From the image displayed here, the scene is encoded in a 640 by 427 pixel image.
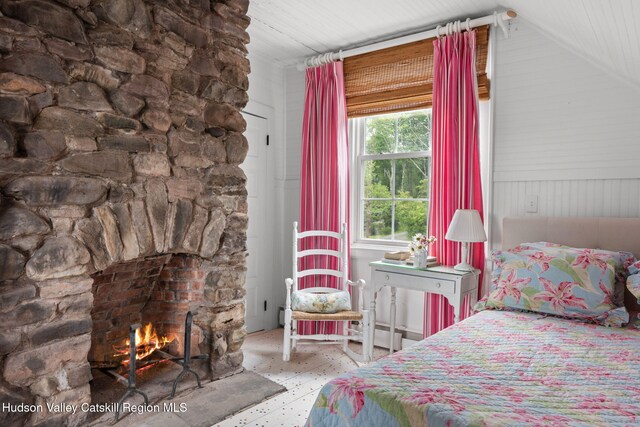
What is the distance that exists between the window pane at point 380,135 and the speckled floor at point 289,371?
1.71m

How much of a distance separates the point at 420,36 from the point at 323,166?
4.30 feet

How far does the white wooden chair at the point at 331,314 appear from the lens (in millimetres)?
3217

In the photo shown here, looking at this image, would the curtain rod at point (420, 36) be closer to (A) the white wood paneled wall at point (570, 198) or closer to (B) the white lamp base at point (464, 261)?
(A) the white wood paneled wall at point (570, 198)

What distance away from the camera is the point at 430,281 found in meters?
3.06

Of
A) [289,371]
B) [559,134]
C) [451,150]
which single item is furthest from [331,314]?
[559,134]

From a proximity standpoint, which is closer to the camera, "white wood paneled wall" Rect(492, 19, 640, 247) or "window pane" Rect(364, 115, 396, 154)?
"white wood paneled wall" Rect(492, 19, 640, 247)

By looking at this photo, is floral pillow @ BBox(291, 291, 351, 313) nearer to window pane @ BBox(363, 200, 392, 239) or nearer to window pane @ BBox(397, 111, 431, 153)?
window pane @ BBox(363, 200, 392, 239)

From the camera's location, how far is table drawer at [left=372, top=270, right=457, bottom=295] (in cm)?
298

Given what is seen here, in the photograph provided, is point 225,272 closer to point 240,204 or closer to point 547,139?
point 240,204

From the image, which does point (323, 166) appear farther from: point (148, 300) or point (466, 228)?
point (148, 300)

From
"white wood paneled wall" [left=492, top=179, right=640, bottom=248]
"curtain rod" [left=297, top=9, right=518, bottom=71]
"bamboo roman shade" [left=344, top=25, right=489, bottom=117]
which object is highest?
"curtain rod" [left=297, top=9, right=518, bottom=71]

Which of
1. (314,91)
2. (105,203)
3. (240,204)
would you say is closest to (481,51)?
(314,91)

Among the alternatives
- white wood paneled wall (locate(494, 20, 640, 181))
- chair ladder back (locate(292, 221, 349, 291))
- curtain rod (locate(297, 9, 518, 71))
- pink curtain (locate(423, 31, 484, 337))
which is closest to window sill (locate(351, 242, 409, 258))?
chair ladder back (locate(292, 221, 349, 291))

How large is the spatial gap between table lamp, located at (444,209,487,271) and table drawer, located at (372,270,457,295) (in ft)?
0.56
